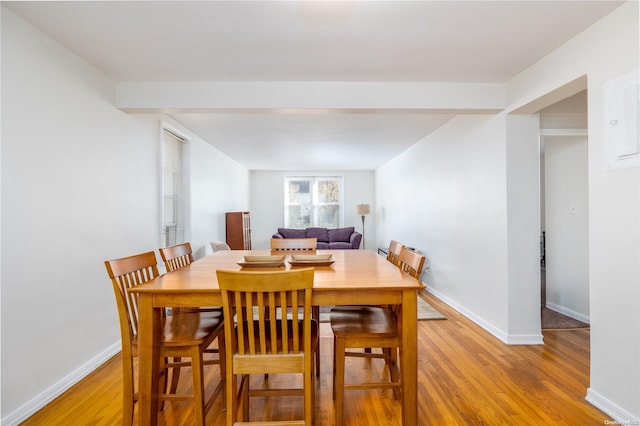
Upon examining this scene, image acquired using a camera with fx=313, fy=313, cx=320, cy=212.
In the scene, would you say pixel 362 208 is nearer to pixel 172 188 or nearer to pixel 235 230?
pixel 235 230

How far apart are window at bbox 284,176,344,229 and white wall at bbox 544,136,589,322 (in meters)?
5.11

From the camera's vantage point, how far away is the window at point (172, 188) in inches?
144

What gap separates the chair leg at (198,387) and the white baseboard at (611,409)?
89.7 inches

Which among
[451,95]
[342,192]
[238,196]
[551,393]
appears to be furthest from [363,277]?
[342,192]

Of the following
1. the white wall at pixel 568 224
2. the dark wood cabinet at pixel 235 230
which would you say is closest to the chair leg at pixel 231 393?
the white wall at pixel 568 224

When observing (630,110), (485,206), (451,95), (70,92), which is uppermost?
(451,95)

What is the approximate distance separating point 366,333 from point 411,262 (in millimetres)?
508

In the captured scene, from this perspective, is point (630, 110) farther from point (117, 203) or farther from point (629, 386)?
point (117, 203)

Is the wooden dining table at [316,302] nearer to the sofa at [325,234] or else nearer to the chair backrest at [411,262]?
the chair backrest at [411,262]

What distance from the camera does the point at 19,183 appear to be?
1.81 m

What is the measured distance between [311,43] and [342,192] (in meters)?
6.24

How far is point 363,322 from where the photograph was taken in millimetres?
1843

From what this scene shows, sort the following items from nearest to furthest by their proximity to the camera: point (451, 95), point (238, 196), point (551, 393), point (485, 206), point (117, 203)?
point (551, 393)
point (117, 203)
point (451, 95)
point (485, 206)
point (238, 196)

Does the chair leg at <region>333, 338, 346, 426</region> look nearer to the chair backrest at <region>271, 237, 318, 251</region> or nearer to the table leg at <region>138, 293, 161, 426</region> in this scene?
the table leg at <region>138, 293, 161, 426</region>
